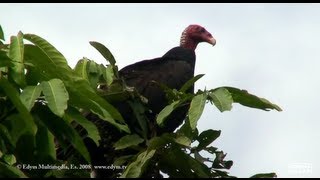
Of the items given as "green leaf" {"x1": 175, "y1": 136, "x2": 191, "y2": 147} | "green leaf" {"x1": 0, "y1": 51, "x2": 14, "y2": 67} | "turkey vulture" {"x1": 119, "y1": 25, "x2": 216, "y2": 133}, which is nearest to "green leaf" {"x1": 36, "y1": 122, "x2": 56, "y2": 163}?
"green leaf" {"x1": 0, "y1": 51, "x2": 14, "y2": 67}

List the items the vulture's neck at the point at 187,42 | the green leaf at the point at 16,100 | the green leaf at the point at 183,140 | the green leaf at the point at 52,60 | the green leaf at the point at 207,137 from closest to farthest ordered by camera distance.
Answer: the green leaf at the point at 16,100, the green leaf at the point at 52,60, the green leaf at the point at 183,140, the green leaf at the point at 207,137, the vulture's neck at the point at 187,42

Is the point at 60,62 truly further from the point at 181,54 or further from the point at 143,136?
the point at 181,54

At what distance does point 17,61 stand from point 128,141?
114 centimetres

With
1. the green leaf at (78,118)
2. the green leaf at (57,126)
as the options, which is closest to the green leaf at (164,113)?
the green leaf at (78,118)

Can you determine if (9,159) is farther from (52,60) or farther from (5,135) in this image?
(52,60)

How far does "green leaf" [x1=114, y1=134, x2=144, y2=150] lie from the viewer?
11.6 feet

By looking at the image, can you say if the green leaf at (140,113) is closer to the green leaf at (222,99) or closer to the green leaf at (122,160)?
the green leaf at (122,160)

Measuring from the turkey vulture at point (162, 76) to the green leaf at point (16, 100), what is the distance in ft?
5.38

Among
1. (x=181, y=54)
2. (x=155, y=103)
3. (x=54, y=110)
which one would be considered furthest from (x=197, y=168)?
(x=181, y=54)

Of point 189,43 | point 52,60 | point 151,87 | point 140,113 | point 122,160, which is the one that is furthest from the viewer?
point 189,43

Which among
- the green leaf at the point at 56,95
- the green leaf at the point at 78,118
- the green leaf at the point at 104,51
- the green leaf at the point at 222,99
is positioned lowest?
the green leaf at the point at 78,118

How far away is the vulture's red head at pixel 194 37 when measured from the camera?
646 cm

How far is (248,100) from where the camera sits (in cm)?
309

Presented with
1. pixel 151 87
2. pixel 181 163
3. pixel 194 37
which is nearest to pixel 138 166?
pixel 181 163
